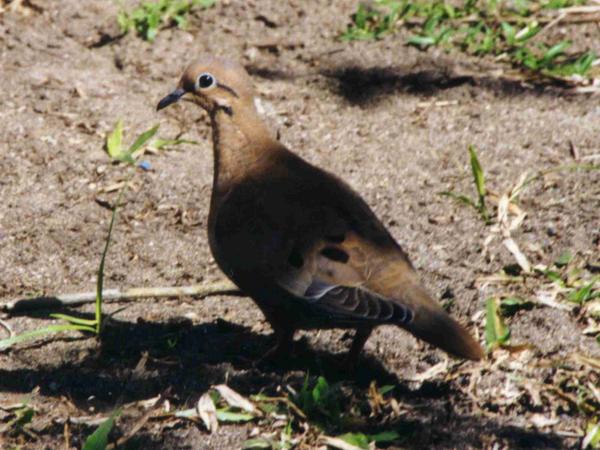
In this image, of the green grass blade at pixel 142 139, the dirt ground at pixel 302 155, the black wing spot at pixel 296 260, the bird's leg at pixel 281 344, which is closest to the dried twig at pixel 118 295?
the dirt ground at pixel 302 155

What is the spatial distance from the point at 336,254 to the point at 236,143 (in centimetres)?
97

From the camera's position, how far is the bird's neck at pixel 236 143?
5.07 meters

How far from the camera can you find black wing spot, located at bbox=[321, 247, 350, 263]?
4.45 meters

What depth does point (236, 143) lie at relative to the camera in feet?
16.9

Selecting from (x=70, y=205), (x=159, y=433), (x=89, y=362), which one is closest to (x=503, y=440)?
(x=159, y=433)

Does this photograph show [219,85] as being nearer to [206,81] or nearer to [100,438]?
[206,81]

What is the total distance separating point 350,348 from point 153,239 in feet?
5.03

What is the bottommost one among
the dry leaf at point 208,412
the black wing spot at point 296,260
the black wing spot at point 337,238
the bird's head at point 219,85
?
the dry leaf at point 208,412

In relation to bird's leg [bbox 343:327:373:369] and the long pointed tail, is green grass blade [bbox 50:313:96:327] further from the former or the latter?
the long pointed tail

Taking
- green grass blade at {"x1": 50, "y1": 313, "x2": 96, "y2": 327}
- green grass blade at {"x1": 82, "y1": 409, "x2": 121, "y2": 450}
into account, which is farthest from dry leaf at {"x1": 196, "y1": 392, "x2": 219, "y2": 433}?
green grass blade at {"x1": 50, "y1": 313, "x2": 96, "y2": 327}

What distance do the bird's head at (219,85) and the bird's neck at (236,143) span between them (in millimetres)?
38

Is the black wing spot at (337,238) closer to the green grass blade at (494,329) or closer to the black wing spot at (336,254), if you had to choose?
the black wing spot at (336,254)

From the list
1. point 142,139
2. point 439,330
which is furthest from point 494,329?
point 142,139

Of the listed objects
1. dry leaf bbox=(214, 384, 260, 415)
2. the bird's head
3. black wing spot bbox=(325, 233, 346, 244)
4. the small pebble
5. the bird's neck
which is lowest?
dry leaf bbox=(214, 384, 260, 415)
